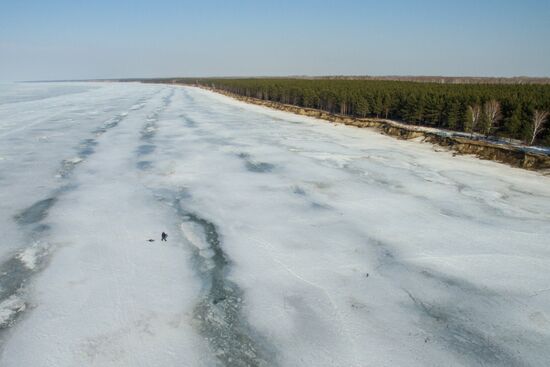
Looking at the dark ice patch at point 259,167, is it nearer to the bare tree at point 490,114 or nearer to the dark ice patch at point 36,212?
the dark ice patch at point 36,212

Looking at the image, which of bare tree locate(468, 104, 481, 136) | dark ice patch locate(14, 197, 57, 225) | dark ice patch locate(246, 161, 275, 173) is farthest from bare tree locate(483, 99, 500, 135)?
dark ice patch locate(14, 197, 57, 225)

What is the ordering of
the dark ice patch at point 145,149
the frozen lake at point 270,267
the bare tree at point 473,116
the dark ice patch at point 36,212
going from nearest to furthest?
the frozen lake at point 270,267 < the dark ice patch at point 36,212 < the dark ice patch at point 145,149 < the bare tree at point 473,116

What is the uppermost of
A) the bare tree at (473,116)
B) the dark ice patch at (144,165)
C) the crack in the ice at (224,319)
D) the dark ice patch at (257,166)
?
the bare tree at (473,116)

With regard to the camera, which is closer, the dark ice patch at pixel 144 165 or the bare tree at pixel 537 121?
the dark ice patch at pixel 144 165

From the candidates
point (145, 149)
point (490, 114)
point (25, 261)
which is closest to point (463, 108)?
point (490, 114)

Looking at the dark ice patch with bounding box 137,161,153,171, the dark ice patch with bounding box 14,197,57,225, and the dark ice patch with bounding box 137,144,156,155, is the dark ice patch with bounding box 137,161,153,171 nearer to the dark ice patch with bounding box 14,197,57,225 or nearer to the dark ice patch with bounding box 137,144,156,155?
the dark ice patch with bounding box 137,144,156,155

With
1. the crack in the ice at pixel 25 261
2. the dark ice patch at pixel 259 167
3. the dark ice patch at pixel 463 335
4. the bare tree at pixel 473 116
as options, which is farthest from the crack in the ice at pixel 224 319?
the bare tree at pixel 473 116

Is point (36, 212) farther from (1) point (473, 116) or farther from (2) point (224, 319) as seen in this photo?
(1) point (473, 116)

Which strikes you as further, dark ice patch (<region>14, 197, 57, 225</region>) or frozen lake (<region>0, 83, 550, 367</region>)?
dark ice patch (<region>14, 197, 57, 225</region>)

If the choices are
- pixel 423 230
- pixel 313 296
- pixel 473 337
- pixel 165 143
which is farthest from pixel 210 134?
pixel 473 337
